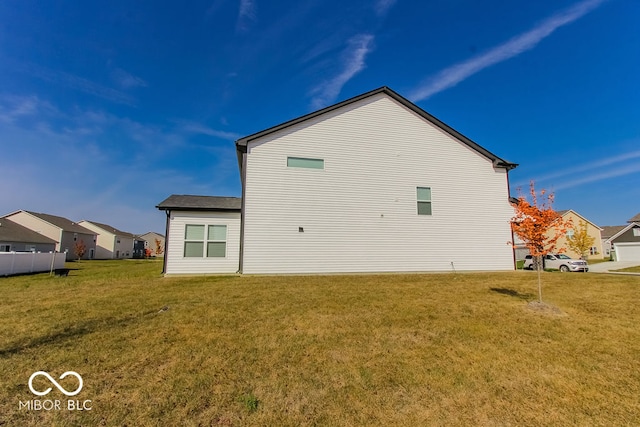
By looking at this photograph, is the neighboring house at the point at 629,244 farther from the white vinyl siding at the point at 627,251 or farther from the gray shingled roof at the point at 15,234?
the gray shingled roof at the point at 15,234

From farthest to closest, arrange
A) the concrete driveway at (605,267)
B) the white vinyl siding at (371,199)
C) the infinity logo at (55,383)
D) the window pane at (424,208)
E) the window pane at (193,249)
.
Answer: the concrete driveway at (605,267)
the window pane at (424,208)
the window pane at (193,249)
the white vinyl siding at (371,199)
the infinity logo at (55,383)

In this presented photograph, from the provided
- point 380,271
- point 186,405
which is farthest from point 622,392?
point 380,271

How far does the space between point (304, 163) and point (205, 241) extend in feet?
18.6

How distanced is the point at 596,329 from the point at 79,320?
10.0 metres

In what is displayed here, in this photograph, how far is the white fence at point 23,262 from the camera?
55.9ft

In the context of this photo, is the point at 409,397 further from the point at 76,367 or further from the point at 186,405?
the point at 76,367

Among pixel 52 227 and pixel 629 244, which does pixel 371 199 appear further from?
pixel 52 227

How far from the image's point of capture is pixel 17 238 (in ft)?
106

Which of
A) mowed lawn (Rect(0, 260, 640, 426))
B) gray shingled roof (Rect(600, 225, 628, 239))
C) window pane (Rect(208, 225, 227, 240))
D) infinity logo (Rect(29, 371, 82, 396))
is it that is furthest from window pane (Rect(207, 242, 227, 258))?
gray shingled roof (Rect(600, 225, 628, 239))

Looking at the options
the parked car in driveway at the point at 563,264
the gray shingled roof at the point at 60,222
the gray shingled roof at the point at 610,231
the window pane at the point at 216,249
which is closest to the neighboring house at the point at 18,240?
the gray shingled roof at the point at 60,222

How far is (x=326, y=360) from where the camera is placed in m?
4.21

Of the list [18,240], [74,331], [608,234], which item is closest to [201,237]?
[74,331]

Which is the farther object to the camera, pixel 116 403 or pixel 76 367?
pixel 76 367

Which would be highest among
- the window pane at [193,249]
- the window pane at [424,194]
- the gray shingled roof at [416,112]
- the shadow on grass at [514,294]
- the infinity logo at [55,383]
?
the gray shingled roof at [416,112]
